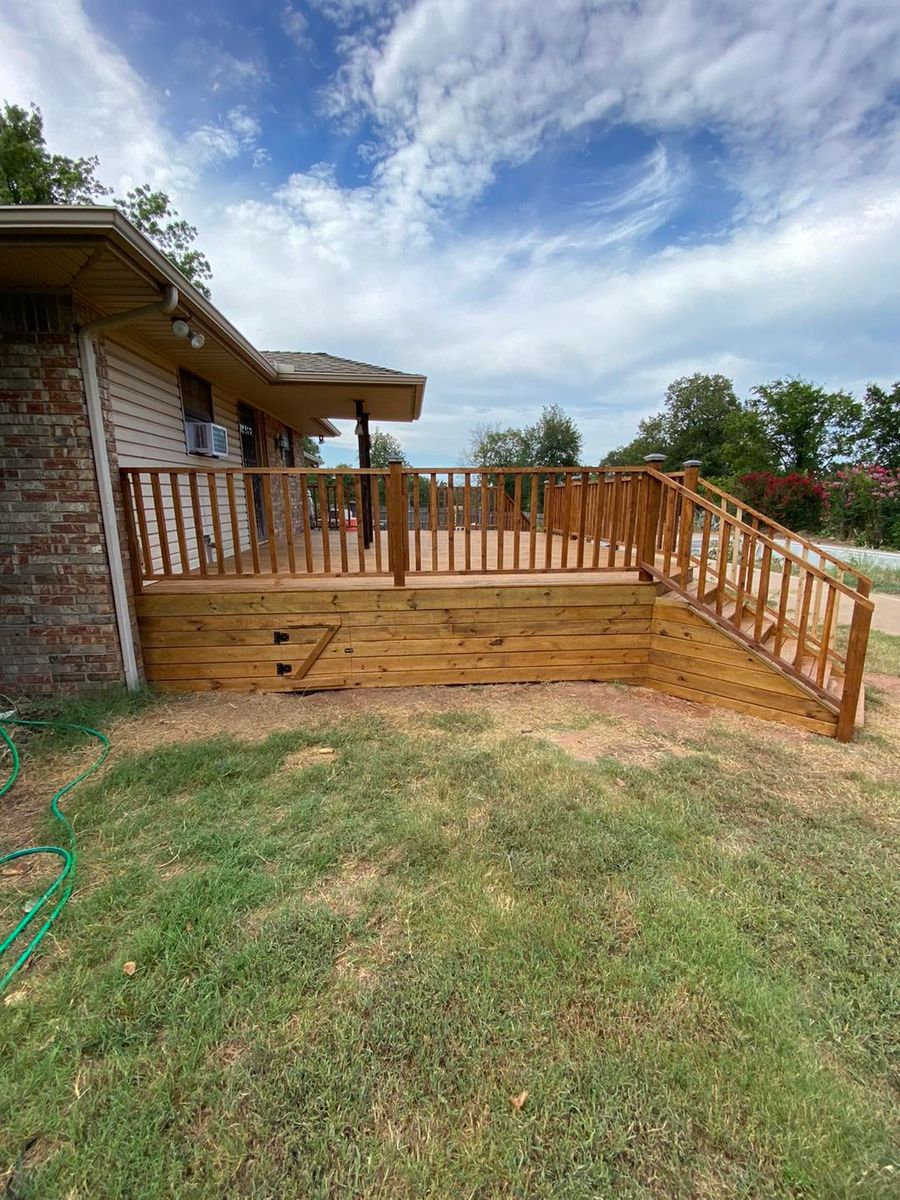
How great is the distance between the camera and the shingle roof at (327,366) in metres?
6.33

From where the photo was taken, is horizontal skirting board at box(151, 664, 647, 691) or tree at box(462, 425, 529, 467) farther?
tree at box(462, 425, 529, 467)

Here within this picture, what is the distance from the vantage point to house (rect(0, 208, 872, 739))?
11.3ft

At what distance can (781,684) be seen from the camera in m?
3.75

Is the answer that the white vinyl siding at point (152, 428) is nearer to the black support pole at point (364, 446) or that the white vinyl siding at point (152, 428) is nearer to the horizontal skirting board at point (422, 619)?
the horizontal skirting board at point (422, 619)

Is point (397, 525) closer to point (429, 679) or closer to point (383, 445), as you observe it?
point (429, 679)

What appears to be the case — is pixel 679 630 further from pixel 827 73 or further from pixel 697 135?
pixel 697 135

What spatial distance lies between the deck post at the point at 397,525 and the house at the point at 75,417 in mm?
1855

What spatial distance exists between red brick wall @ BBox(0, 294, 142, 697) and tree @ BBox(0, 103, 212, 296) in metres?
10.9

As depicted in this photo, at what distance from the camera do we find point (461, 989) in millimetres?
1602

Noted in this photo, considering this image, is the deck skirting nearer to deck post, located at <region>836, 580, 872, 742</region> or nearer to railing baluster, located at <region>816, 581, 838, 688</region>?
railing baluster, located at <region>816, 581, 838, 688</region>

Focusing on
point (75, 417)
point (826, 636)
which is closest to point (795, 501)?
point (826, 636)

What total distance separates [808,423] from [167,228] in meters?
27.9

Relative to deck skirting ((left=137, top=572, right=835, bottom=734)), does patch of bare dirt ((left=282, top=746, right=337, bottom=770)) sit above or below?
below

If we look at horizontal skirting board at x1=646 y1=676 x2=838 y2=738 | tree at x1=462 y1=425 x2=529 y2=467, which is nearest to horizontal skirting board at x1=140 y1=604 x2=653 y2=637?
horizontal skirting board at x1=646 y1=676 x2=838 y2=738
